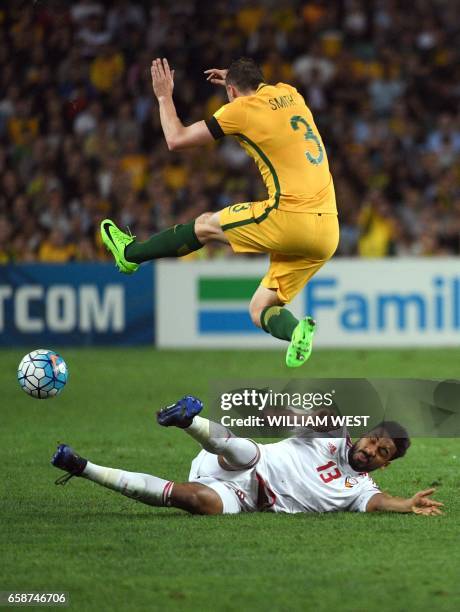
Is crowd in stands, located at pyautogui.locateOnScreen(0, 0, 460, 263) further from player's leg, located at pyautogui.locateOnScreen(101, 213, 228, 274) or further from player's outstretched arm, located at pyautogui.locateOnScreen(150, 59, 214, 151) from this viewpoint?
player's outstretched arm, located at pyautogui.locateOnScreen(150, 59, 214, 151)

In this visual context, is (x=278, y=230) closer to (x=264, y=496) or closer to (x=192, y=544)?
(x=264, y=496)

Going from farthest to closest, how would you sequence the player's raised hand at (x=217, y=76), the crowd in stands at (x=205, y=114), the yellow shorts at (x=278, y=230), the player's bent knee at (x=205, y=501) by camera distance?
the crowd in stands at (x=205, y=114) → the player's raised hand at (x=217, y=76) → the yellow shorts at (x=278, y=230) → the player's bent knee at (x=205, y=501)

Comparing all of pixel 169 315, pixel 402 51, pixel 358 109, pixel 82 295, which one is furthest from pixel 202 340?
pixel 402 51

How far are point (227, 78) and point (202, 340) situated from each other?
9.13m

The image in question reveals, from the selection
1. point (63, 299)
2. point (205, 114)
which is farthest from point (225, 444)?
point (205, 114)

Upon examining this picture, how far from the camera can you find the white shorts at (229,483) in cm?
733

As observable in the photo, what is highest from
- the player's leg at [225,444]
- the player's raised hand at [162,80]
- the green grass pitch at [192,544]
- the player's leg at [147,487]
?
the player's raised hand at [162,80]

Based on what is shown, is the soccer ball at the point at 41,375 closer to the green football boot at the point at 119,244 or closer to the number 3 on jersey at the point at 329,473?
the green football boot at the point at 119,244

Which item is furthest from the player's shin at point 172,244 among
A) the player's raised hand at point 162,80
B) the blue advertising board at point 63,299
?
the blue advertising board at point 63,299

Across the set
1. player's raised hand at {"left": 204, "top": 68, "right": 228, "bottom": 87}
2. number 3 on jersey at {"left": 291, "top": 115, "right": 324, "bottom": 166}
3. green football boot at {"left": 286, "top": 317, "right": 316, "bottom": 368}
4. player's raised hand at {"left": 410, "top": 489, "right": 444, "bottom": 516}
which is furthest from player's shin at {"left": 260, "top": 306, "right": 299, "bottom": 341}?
player's raised hand at {"left": 204, "top": 68, "right": 228, "bottom": 87}

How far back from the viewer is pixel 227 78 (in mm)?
8078

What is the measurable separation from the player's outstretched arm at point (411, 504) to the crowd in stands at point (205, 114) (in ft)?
33.5

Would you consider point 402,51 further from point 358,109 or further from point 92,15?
point 92,15

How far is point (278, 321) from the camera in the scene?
8.27m
